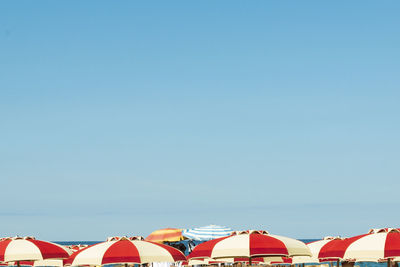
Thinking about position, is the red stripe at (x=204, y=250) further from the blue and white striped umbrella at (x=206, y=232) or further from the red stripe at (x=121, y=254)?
the blue and white striped umbrella at (x=206, y=232)

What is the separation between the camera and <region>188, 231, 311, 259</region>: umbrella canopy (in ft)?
47.0

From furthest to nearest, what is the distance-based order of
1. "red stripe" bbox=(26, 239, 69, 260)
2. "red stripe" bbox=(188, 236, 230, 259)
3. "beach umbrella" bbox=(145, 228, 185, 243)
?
1. "beach umbrella" bbox=(145, 228, 185, 243)
2. "red stripe" bbox=(26, 239, 69, 260)
3. "red stripe" bbox=(188, 236, 230, 259)

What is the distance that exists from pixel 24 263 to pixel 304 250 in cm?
845

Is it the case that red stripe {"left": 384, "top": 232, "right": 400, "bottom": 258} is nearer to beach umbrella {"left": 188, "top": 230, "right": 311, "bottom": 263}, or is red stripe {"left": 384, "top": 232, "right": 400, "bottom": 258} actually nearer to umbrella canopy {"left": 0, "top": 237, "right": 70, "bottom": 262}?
beach umbrella {"left": 188, "top": 230, "right": 311, "bottom": 263}

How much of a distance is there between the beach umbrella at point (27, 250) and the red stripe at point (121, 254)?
222cm

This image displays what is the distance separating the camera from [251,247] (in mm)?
14297

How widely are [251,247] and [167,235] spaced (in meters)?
16.6

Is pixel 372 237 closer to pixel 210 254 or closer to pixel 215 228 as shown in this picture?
pixel 210 254

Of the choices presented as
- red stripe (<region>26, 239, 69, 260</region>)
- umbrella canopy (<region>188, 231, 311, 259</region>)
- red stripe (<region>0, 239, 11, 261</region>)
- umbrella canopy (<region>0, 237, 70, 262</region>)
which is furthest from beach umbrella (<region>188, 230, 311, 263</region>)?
red stripe (<region>0, 239, 11, 261</region>)

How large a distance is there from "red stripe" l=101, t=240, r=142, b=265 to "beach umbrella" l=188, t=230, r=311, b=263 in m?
1.66

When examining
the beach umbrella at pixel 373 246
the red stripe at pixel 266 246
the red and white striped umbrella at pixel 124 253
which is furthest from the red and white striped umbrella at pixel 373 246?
the red and white striped umbrella at pixel 124 253

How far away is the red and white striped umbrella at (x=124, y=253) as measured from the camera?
1392 centimetres

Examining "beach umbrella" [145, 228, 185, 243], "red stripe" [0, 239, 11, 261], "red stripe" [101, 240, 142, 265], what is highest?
"beach umbrella" [145, 228, 185, 243]

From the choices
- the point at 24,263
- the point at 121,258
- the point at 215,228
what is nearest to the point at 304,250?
the point at 121,258
